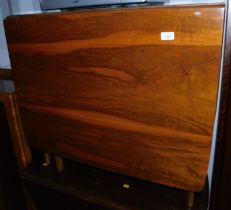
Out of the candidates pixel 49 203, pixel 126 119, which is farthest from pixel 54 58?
pixel 49 203

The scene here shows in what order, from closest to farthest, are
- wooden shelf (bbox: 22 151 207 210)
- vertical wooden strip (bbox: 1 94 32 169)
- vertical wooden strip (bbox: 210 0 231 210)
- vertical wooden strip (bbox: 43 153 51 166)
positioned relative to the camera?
vertical wooden strip (bbox: 210 0 231 210) < wooden shelf (bbox: 22 151 207 210) < vertical wooden strip (bbox: 1 94 32 169) < vertical wooden strip (bbox: 43 153 51 166)

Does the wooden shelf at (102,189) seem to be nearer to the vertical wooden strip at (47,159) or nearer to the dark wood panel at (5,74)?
the vertical wooden strip at (47,159)

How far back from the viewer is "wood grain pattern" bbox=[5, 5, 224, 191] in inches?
22.7

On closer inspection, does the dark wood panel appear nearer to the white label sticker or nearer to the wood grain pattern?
the wood grain pattern

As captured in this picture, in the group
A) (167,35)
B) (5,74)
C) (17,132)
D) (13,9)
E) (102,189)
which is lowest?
(102,189)

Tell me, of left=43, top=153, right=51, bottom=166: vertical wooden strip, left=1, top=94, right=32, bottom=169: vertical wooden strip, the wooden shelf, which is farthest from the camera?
left=43, top=153, right=51, bottom=166: vertical wooden strip

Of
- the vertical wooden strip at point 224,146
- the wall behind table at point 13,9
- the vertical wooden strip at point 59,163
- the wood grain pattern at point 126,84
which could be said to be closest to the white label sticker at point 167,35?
the wood grain pattern at point 126,84

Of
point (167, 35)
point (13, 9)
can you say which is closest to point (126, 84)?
point (167, 35)

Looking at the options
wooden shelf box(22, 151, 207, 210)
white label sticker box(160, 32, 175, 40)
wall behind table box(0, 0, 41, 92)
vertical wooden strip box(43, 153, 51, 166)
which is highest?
wall behind table box(0, 0, 41, 92)

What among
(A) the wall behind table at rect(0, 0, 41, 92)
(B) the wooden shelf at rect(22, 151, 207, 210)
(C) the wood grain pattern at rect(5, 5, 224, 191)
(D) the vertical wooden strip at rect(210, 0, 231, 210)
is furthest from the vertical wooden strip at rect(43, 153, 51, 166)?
(D) the vertical wooden strip at rect(210, 0, 231, 210)

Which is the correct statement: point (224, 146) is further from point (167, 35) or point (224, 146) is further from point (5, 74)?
point (5, 74)

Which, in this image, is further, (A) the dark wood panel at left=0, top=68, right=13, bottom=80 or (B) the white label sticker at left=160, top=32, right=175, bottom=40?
(A) the dark wood panel at left=0, top=68, right=13, bottom=80

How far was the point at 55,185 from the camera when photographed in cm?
91

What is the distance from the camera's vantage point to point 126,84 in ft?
2.20
